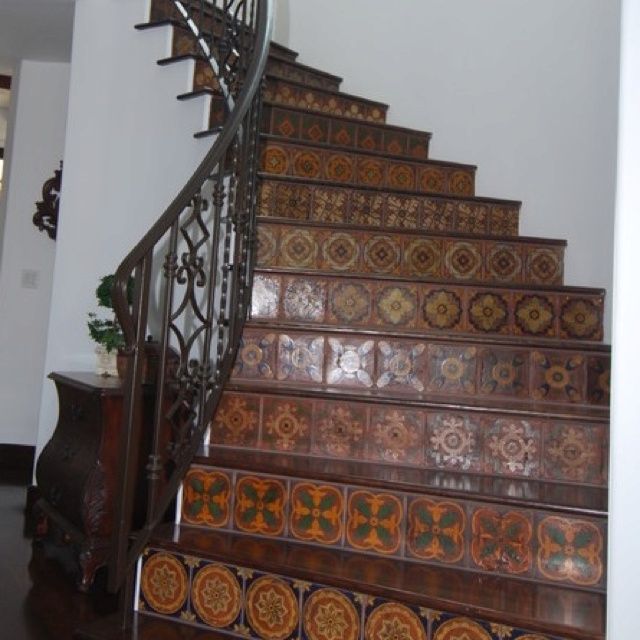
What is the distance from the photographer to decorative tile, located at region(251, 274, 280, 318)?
2.35 metres

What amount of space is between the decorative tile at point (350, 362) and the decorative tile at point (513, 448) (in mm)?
482

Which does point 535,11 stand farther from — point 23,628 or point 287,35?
point 23,628

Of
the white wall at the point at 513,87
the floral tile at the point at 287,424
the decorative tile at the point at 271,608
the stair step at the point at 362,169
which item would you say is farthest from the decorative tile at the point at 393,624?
the white wall at the point at 513,87

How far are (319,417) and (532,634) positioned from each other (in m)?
0.85

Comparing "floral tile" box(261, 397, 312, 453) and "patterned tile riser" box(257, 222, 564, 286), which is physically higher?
"patterned tile riser" box(257, 222, 564, 286)

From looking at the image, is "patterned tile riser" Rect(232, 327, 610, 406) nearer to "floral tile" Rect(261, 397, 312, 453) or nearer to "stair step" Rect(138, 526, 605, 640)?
"floral tile" Rect(261, 397, 312, 453)

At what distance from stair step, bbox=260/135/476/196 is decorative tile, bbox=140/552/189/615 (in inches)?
63.3

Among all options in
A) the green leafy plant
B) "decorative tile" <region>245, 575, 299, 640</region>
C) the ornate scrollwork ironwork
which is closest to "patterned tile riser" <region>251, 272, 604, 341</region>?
the green leafy plant

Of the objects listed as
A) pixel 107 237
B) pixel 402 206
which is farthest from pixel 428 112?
pixel 107 237

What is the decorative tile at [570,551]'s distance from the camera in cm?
154

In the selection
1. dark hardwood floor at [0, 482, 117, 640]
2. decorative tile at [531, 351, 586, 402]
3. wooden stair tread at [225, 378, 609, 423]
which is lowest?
dark hardwood floor at [0, 482, 117, 640]

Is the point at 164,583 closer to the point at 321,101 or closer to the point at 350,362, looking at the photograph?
the point at 350,362

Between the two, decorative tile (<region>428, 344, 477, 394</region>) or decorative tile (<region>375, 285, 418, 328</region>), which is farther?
decorative tile (<region>375, 285, 418, 328</region>)

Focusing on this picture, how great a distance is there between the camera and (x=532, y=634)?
133cm
